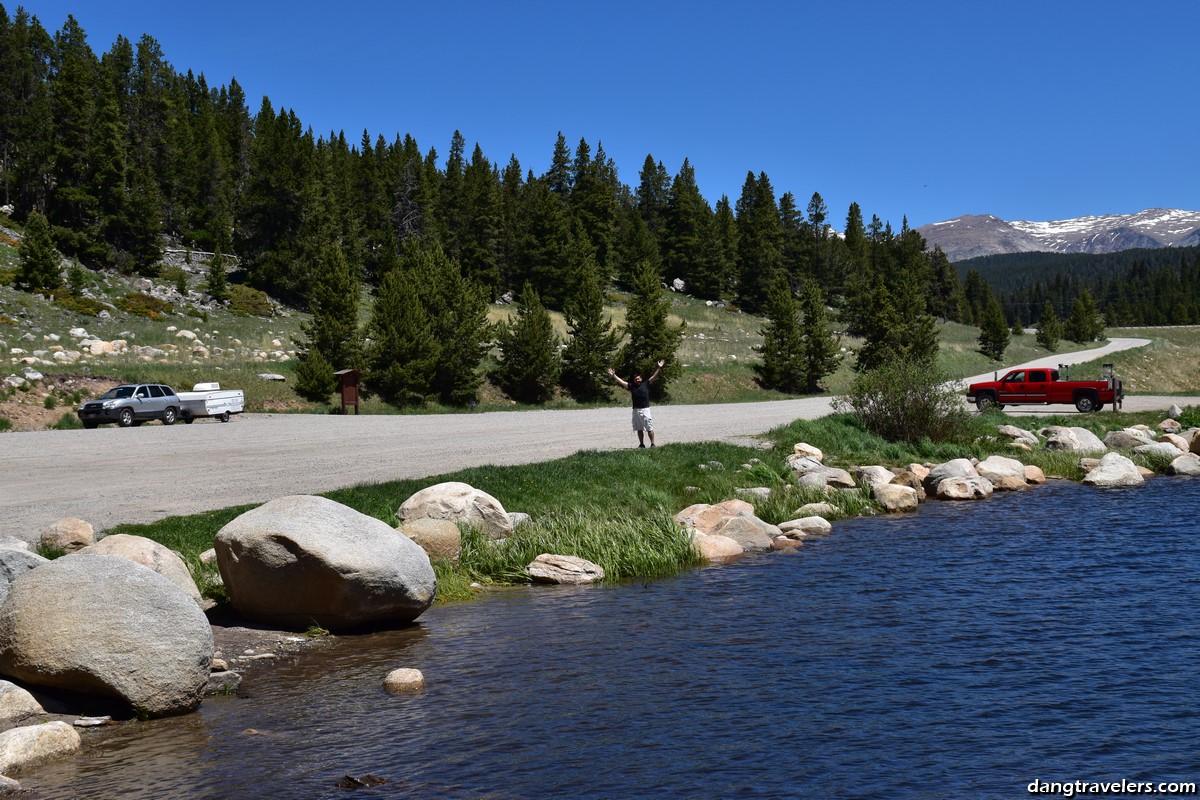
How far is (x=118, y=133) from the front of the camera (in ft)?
269

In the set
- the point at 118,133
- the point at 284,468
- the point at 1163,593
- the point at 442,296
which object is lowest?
the point at 1163,593

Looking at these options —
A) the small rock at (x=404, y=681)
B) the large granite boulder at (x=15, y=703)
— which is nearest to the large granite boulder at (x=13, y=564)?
the large granite boulder at (x=15, y=703)

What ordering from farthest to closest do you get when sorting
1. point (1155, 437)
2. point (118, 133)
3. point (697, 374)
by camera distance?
point (118, 133)
point (697, 374)
point (1155, 437)

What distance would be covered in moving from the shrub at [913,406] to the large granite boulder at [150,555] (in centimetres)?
2235

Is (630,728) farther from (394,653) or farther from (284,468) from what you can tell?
(284,468)

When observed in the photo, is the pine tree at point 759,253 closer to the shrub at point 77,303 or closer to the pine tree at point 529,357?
the pine tree at point 529,357

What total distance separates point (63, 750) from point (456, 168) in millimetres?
108782

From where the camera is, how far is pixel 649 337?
2309 inches

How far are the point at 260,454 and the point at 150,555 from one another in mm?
14027

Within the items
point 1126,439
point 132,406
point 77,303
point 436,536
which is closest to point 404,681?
point 436,536

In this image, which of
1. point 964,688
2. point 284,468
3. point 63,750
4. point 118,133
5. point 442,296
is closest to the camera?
point 63,750

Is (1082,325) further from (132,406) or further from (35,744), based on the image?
(35,744)

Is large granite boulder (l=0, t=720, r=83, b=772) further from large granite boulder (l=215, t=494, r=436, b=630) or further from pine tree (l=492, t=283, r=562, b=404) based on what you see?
pine tree (l=492, t=283, r=562, b=404)

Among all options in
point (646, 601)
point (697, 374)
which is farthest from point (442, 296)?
point (646, 601)
